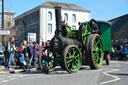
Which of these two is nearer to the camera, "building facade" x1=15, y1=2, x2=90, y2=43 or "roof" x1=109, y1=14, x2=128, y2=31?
"roof" x1=109, y1=14, x2=128, y2=31

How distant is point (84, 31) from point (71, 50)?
170 cm

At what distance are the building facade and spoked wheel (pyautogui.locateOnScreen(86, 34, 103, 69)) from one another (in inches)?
2153

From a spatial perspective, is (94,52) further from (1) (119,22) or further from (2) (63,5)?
(2) (63,5)

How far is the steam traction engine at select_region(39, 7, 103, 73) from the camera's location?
1073cm

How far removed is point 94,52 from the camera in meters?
12.3

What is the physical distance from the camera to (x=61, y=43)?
1082 centimetres

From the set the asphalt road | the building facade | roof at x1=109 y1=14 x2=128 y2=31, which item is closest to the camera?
the asphalt road

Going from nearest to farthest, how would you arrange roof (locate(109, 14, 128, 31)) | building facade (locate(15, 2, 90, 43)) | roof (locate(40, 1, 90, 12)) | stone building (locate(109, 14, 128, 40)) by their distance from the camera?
1. stone building (locate(109, 14, 128, 40))
2. roof (locate(109, 14, 128, 31))
3. building facade (locate(15, 2, 90, 43))
4. roof (locate(40, 1, 90, 12))

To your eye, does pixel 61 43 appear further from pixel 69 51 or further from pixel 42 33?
pixel 42 33

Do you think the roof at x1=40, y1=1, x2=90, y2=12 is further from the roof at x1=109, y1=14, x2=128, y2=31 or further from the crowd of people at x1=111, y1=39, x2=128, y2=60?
the crowd of people at x1=111, y1=39, x2=128, y2=60

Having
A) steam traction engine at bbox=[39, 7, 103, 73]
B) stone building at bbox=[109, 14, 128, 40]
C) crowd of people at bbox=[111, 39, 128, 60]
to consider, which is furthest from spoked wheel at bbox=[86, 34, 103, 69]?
stone building at bbox=[109, 14, 128, 40]

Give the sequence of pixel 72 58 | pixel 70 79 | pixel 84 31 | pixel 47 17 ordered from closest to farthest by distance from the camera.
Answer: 1. pixel 70 79
2. pixel 72 58
3. pixel 84 31
4. pixel 47 17

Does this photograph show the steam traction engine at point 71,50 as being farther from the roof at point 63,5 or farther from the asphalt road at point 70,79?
the roof at point 63,5

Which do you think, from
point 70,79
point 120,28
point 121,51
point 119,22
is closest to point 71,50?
point 70,79
